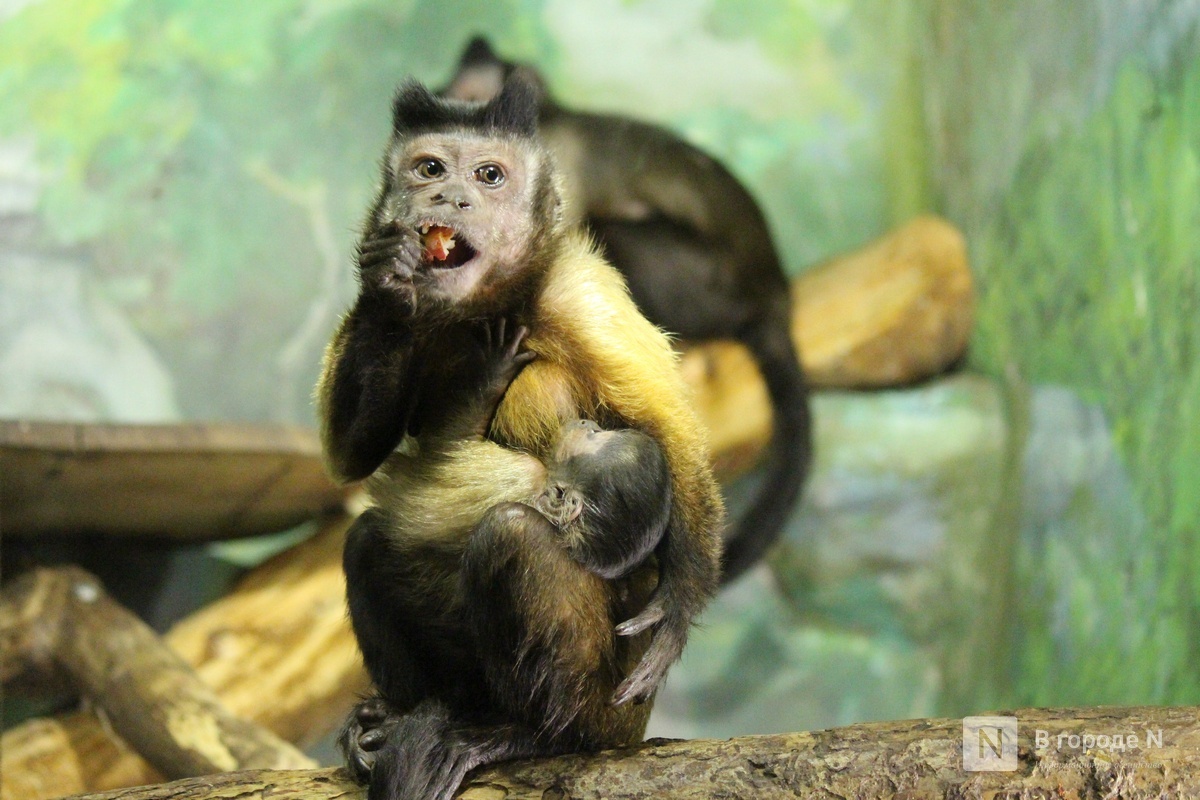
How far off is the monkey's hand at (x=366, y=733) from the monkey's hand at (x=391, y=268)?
1113 mm

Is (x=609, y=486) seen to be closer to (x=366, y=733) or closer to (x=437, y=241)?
(x=437, y=241)

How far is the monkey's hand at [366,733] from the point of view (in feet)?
8.80

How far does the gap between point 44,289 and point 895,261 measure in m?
5.39

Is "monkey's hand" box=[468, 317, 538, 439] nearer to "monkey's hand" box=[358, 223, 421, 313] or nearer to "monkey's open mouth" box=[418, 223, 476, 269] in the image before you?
"monkey's open mouth" box=[418, 223, 476, 269]

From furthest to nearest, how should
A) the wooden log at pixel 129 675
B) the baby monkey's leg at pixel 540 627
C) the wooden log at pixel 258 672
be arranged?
the wooden log at pixel 258 672 < the wooden log at pixel 129 675 < the baby monkey's leg at pixel 540 627

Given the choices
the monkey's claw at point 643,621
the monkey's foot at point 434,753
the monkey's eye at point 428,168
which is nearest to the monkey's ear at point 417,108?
the monkey's eye at point 428,168

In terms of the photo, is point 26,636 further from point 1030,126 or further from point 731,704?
point 1030,126

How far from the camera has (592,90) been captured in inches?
298

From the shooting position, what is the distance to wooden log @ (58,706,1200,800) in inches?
87.9

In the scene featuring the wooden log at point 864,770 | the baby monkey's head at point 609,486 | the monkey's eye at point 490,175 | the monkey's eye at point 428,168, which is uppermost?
the monkey's eye at point 428,168

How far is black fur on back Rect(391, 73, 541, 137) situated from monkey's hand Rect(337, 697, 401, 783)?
1.65 m
